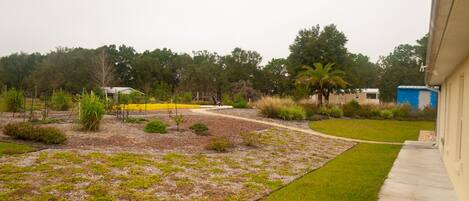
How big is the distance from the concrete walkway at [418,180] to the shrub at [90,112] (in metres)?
7.91

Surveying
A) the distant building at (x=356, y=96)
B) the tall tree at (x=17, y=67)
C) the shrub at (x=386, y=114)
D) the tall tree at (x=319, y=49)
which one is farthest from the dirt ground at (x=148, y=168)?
the tall tree at (x=17, y=67)

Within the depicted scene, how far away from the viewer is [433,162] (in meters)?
10.1

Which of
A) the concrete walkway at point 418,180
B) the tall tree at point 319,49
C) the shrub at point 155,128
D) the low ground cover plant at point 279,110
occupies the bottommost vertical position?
Result: the concrete walkway at point 418,180

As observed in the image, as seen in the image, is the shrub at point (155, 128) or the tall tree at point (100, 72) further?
the tall tree at point (100, 72)

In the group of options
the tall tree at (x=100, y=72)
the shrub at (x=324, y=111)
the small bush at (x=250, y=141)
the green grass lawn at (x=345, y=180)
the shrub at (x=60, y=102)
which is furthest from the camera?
the tall tree at (x=100, y=72)

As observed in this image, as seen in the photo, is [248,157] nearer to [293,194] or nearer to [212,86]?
[293,194]

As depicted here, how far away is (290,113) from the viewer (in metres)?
21.5

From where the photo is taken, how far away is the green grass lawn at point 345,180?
6.45 metres

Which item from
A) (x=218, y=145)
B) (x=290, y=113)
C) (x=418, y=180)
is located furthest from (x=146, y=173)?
(x=290, y=113)

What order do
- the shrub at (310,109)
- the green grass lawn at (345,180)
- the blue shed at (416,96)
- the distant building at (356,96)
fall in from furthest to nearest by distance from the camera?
1. the distant building at (356,96)
2. the blue shed at (416,96)
3. the shrub at (310,109)
4. the green grass lawn at (345,180)

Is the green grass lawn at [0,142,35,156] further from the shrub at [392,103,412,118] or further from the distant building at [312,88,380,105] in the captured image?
the distant building at [312,88,380,105]

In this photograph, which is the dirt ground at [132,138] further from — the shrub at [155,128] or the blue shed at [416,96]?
the blue shed at [416,96]

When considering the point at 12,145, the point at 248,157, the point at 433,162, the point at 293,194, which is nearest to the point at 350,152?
the point at 433,162

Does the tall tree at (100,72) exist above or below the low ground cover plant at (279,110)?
above
